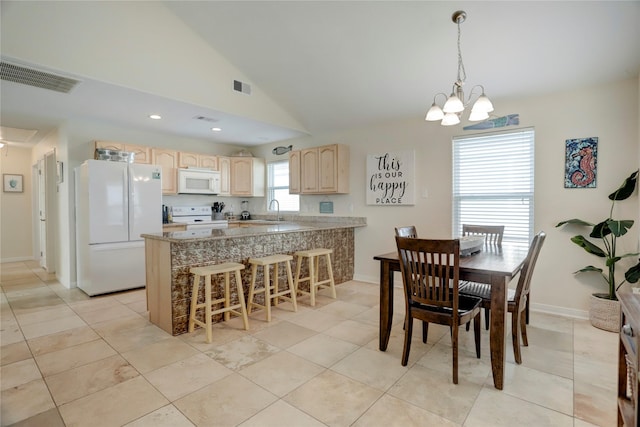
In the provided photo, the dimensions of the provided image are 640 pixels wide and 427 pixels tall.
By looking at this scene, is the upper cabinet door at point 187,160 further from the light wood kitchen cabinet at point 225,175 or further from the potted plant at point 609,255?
the potted plant at point 609,255

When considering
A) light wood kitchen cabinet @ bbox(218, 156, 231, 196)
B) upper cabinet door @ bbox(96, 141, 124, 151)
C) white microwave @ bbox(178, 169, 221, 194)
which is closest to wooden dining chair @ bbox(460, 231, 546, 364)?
white microwave @ bbox(178, 169, 221, 194)

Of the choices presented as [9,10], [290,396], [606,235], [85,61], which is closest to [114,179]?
[85,61]

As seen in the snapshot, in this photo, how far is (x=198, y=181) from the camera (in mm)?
5516

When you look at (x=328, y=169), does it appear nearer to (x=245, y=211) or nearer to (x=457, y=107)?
(x=245, y=211)

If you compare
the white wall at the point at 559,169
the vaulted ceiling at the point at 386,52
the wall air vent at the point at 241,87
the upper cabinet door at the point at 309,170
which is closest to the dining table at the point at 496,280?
the white wall at the point at 559,169

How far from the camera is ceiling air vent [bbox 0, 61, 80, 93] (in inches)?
111

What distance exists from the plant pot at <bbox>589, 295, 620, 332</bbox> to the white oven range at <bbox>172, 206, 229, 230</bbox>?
5180 mm

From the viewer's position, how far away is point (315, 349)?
2594 mm

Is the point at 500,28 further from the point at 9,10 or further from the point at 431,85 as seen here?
the point at 9,10

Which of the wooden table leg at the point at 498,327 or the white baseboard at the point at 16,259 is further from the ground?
the wooden table leg at the point at 498,327

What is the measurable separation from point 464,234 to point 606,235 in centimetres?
126

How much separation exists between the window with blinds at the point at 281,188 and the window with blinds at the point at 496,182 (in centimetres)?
286

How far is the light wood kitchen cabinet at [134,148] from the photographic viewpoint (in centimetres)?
450

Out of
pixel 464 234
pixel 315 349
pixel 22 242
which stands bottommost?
pixel 315 349
